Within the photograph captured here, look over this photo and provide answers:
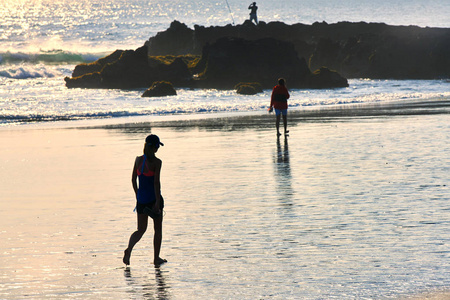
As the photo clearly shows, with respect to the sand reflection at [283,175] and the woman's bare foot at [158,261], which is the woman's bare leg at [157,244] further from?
the sand reflection at [283,175]

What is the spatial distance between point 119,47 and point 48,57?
14419 millimetres

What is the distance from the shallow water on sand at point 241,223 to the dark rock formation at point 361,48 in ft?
195

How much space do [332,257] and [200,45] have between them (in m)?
82.2

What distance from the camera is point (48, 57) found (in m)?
95.1

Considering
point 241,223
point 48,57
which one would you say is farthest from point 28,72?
point 241,223

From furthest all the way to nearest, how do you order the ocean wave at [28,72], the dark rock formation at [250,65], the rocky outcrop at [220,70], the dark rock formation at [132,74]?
the ocean wave at [28,72] < the dark rock formation at [250,65] < the rocky outcrop at [220,70] < the dark rock formation at [132,74]

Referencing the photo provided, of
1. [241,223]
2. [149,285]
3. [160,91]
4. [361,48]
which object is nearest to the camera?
[149,285]

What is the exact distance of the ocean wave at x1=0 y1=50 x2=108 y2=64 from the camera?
297 ft

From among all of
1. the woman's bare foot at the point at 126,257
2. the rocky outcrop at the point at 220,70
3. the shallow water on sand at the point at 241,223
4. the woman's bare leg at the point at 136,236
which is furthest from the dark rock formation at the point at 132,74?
the woman's bare foot at the point at 126,257

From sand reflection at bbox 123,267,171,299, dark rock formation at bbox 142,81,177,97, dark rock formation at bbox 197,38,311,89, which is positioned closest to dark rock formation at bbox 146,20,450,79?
dark rock formation at bbox 197,38,311,89

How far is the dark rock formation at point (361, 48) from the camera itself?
78.8 meters

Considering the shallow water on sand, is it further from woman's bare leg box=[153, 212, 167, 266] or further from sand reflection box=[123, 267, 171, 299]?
woman's bare leg box=[153, 212, 167, 266]

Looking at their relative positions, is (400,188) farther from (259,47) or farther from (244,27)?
(244,27)

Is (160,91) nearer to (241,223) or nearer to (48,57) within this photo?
(241,223)
